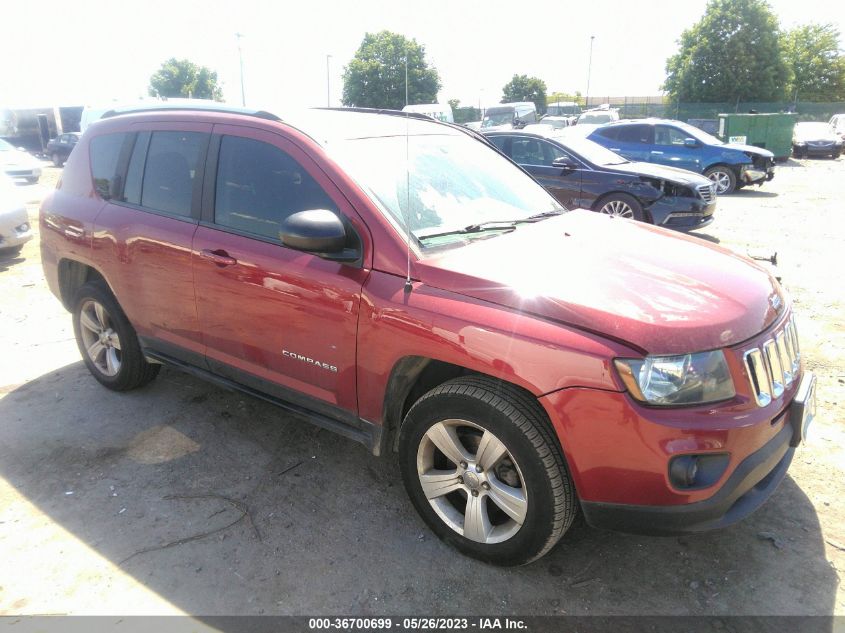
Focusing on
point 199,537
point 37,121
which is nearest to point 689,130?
point 199,537

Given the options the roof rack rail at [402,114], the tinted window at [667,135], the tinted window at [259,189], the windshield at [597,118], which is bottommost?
the tinted window at [259,189]

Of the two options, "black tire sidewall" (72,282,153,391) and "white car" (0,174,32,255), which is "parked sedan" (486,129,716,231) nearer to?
"black tire sidewall" (72,282,153,391)

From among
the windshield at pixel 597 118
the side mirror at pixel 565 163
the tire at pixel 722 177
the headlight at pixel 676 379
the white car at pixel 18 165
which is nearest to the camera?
the headlight at pixel 676 379

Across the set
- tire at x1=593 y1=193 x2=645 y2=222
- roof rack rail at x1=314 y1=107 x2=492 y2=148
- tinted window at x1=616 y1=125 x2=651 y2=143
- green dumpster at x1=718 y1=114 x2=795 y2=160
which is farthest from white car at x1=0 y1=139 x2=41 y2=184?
green dumpster at x1=718 y1=114 x2=795 y2=160

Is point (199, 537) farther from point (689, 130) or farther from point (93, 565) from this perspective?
Answer: point (689, 130)

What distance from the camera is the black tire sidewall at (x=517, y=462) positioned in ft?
7.75

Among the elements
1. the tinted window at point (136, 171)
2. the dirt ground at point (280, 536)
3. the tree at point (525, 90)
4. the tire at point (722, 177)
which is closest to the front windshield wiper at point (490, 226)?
the dirt ground at point (280, 536)

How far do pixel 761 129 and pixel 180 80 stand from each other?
67.6 meters

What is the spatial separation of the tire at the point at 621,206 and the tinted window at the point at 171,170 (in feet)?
21.8

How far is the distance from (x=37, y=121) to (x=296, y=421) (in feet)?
101

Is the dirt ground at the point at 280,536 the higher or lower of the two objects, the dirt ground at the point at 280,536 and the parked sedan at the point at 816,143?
the lower

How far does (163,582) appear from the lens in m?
2.61

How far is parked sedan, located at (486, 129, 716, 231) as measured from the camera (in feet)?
28.9

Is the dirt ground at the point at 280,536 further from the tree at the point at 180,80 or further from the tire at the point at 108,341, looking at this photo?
the tree at the point at 180,80
